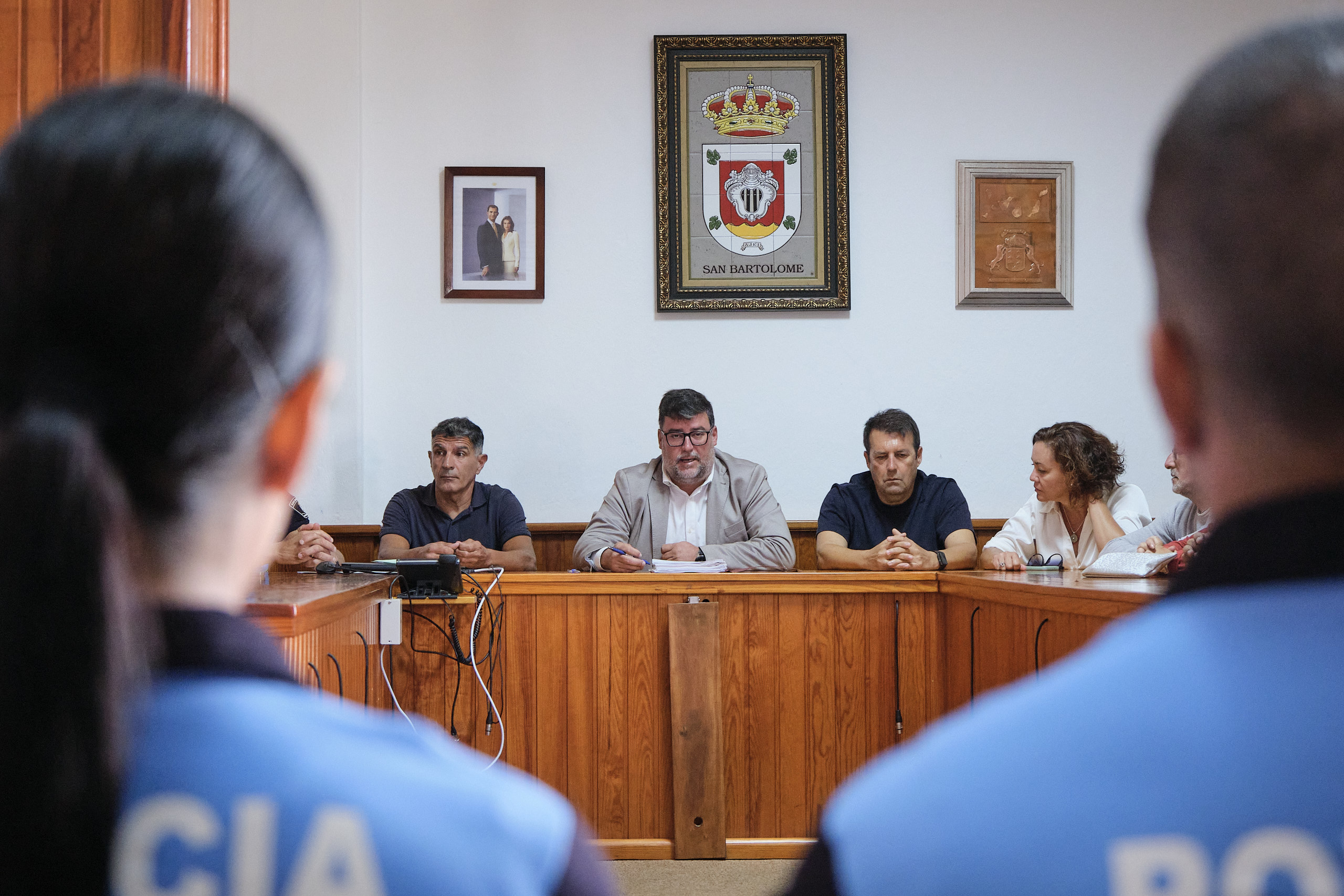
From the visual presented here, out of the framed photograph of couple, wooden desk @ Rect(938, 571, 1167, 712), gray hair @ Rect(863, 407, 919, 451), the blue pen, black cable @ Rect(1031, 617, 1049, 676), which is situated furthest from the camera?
the framed photograph of couple

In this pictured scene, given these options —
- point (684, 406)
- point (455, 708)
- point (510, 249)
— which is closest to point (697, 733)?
point (455, 708)

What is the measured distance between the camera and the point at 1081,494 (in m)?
4.08

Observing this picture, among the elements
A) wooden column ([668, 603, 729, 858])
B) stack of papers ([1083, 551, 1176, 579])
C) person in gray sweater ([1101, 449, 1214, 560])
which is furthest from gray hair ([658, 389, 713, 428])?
stack of papers ([1083, 551, 1176, 579])

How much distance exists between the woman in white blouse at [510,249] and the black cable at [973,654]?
9.65 ft

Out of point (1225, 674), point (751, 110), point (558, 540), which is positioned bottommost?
point (558, 540)

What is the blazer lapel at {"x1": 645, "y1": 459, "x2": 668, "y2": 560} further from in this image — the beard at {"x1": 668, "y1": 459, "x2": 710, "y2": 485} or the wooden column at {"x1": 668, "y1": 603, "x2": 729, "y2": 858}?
the wooden column at {"x1": 668, "y1": 603, "x2": 729, "y2": 858}

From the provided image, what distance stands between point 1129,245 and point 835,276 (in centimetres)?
159

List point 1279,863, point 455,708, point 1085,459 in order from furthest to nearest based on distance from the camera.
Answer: point 1085,459 → point 455,708 → point 1279,863

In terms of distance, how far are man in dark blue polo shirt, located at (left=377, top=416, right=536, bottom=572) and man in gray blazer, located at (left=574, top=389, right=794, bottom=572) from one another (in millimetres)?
464

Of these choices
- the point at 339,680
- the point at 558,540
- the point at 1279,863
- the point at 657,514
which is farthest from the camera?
the point at 558,540

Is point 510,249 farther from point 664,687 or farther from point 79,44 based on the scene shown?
point 79,44

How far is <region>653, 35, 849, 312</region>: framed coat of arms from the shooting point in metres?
5.25

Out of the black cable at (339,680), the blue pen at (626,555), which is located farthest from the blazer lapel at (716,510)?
the black cable at (339,680)

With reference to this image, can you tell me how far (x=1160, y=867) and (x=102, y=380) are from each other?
1.59 ft
